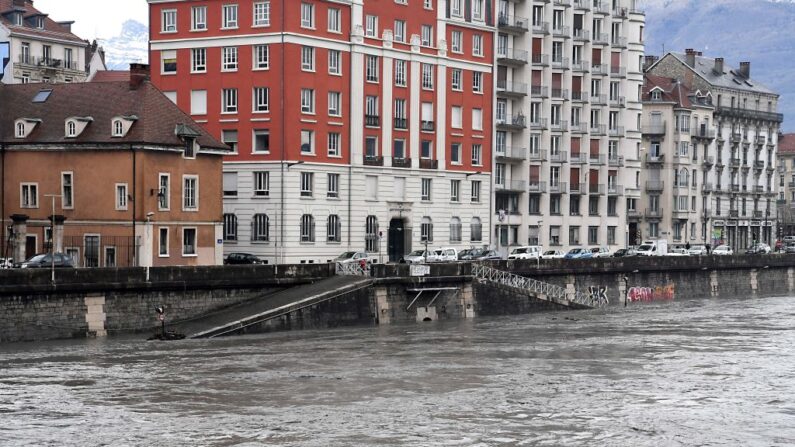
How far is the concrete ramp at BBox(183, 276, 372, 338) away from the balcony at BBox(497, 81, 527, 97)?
4176 cm

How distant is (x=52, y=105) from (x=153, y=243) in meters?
10.6

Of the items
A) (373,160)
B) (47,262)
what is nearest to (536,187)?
A: (373,160)

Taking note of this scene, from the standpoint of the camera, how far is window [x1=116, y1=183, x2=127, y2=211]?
77.6 metres

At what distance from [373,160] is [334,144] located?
13.0ft

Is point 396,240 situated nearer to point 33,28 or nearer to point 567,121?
point 567,121

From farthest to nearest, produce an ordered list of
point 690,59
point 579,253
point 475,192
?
point 690,59 → point 579,253 → point 475,192

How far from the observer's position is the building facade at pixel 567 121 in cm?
11681

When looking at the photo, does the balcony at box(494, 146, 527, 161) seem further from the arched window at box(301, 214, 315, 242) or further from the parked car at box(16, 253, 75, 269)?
the parked car at box(16, 253, 75, 269)

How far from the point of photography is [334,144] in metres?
97.1

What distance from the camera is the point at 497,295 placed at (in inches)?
3327

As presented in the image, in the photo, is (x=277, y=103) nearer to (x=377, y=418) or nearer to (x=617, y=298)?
(x=617, y=298)

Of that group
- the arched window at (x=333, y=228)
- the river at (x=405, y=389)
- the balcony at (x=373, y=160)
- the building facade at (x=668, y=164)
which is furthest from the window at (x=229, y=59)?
the building facade at (x=668, y=164)

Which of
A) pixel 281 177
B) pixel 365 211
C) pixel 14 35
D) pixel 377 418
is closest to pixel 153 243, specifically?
pixel 281 177

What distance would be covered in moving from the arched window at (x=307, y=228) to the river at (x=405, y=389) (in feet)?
68.7
